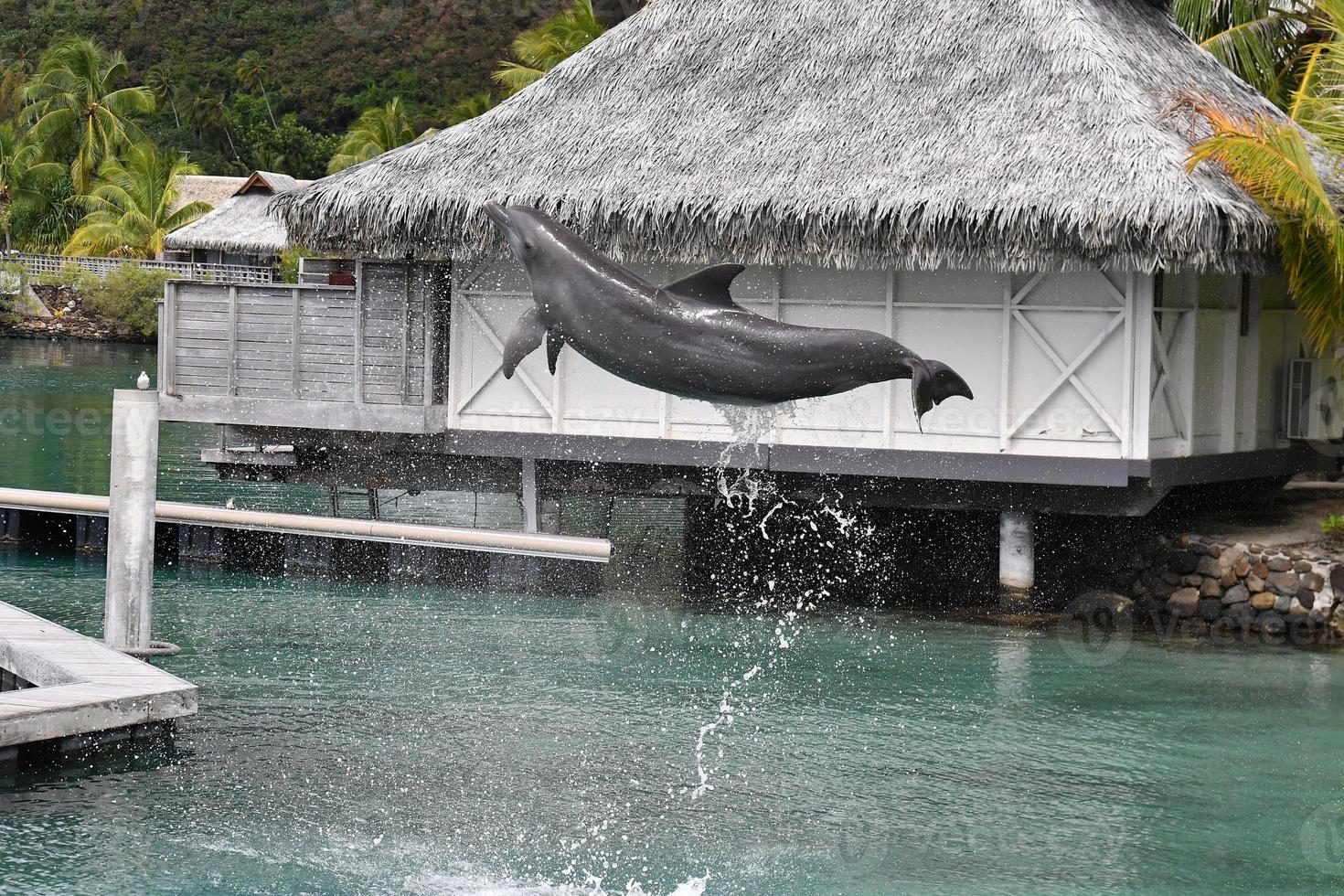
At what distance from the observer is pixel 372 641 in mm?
12648

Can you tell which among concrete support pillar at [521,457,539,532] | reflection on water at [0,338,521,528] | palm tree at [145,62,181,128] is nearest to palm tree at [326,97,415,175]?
reflection on water at [0,338,521,528]

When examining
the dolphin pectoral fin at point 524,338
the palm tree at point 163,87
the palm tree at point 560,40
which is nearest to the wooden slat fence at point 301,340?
the dolphin pectoral fin at point 524,338

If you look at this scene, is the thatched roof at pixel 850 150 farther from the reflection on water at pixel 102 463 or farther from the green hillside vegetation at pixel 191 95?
the green hillside vegetation at pixel 191 95

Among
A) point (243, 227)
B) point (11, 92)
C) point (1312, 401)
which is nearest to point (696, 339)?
point (1312, 401)

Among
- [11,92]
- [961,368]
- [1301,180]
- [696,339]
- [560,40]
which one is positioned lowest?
[696,339]

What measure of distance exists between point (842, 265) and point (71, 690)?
6011mm

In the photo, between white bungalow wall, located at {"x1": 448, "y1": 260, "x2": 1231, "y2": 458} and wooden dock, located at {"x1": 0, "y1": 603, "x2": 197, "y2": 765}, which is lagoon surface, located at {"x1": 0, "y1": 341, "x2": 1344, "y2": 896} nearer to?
wooden dock, located at {"x1": 0, "y1": 603, "x2": 197, "y2": 765}

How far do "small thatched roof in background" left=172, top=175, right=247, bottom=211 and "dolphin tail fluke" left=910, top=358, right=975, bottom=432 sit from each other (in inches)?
1655

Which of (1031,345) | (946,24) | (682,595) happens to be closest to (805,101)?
(946,24)

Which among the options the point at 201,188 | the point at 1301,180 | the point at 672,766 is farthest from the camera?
the point at 201,188

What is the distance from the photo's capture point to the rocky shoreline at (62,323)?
144 feet

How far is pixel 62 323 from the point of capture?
4431 cm

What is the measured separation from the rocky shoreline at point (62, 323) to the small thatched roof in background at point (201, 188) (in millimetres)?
3650

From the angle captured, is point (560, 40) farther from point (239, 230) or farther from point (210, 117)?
point (210, 117)
